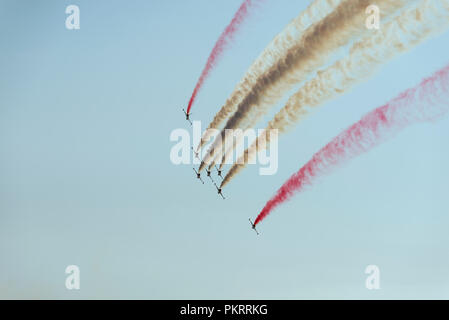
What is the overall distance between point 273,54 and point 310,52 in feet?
2.19

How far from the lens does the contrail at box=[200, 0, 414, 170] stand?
5809mm

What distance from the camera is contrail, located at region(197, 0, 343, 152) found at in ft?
20.2

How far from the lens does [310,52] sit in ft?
21.8

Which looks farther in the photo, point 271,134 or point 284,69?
point 271,134

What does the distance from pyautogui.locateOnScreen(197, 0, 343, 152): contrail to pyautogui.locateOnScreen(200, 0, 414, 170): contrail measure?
7 centimetres

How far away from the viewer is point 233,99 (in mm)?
8430

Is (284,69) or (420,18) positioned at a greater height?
(284,69)

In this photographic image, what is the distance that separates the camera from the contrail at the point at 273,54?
6.17 m

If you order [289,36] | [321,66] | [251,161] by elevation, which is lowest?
[251,161]

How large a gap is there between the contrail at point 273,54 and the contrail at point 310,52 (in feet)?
0.22

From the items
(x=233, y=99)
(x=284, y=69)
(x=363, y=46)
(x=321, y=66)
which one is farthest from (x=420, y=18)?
(x=233, y=99)
